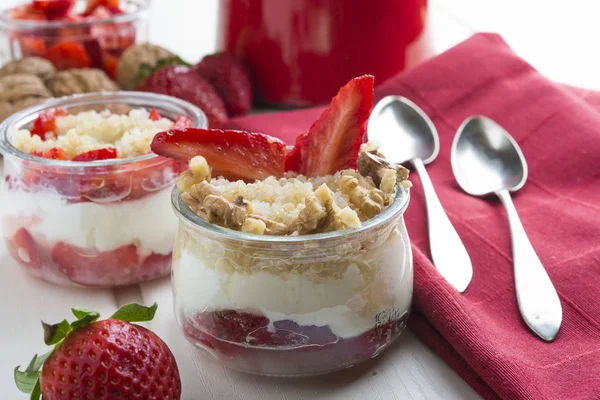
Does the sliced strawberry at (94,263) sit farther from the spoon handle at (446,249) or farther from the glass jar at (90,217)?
the spoon handle at (446,249)

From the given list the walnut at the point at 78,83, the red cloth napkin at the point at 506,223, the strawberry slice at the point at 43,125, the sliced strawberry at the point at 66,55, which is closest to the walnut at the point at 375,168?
the red cloth napkin at the point at 506,223

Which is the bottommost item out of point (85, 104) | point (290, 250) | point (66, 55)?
point (66, 55)

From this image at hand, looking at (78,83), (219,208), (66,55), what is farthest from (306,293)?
(66,55)

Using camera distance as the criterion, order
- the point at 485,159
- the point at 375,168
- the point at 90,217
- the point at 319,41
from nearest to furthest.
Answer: the point at 375,168 < the point at 90,217 < the point at 485,159 < the point at 319,41

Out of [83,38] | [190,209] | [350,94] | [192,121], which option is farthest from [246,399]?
[83,38]

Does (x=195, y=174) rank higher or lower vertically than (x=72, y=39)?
higher

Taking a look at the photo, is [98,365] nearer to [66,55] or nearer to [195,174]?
[195,174]
